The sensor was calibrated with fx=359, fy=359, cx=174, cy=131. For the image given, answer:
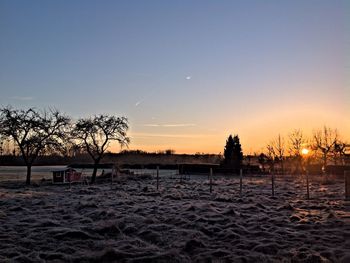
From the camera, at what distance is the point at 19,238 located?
998 centimetres

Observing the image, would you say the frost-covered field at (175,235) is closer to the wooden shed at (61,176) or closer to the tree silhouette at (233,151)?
the wooden shed at (61,176)

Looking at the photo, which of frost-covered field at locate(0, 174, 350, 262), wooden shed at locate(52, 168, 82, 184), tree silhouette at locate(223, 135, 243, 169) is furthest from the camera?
tree silhouette at locate(223, 135, 243, 169)

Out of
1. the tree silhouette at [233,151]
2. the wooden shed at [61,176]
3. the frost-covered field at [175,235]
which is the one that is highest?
the tree silhouette at [233,151]

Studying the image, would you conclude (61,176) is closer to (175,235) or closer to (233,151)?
(175,235)

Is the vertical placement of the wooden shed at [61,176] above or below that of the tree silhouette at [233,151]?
below

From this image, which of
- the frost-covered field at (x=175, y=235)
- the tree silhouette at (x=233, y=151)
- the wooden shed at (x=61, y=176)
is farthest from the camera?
the tree silhouette at (x=233, y=151)

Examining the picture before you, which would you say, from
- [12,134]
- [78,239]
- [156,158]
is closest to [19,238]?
[78,239]

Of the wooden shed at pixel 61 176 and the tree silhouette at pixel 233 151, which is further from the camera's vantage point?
the tree silhouette at pixel 233 151

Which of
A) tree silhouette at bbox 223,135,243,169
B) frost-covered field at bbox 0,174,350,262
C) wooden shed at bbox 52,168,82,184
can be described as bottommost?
frost-covered field at bbox 0,174,350,262

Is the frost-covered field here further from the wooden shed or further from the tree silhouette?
the tree silhouette

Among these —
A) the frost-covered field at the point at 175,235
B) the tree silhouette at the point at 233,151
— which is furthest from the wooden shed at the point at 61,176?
the tree silhouette at the point at 233,151

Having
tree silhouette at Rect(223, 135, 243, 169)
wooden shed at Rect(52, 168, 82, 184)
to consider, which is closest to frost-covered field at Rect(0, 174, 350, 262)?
wooden shed at Rect(52, 168, 82, 184)

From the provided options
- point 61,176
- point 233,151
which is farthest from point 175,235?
point 233,151

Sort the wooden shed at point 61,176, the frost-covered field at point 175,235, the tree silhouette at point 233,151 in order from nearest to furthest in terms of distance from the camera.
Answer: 1. the frost-covered field at point 175,235
2. the wooden shed at point 61,176
3. the tree silhouette at point 233,151
